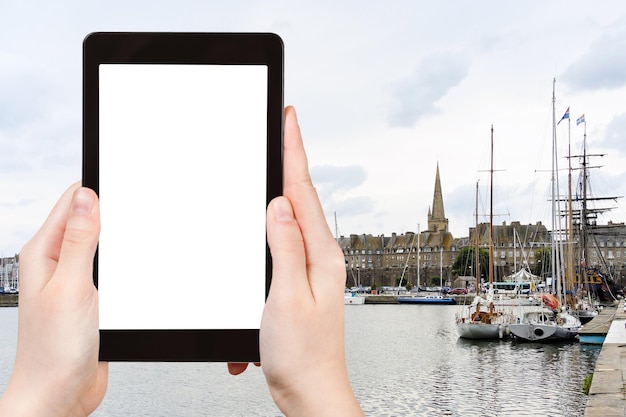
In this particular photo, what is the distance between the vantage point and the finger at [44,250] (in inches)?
60.5

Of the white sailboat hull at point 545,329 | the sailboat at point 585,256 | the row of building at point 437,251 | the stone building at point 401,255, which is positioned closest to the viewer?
the white sailboat hull at point 545,329

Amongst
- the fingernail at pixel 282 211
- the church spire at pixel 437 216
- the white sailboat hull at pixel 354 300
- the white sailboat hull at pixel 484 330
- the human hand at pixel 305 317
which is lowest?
the white sailboat hull at pixel 354 300

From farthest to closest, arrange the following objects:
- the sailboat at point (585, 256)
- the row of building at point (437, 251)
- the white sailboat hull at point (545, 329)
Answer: the row of building at point (437, 251)
the sailboat at point (585, 256)
the white sailboat hull at point (545, 329)

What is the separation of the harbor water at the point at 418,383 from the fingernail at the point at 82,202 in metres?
24.2

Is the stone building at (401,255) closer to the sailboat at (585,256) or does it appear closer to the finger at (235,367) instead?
the sailboat at (585,256)

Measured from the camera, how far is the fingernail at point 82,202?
5.11 feet

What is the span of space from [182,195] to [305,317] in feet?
1.72

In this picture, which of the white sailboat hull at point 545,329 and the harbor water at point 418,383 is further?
the white sailboat hull at point 545,329

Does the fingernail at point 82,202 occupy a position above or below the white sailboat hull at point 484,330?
above

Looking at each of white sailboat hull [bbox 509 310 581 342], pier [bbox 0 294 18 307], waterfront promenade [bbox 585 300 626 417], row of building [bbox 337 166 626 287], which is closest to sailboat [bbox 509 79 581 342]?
white sailboat hull [bbox 509 310 581 342]

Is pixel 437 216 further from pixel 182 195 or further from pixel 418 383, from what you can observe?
pixel 182 195

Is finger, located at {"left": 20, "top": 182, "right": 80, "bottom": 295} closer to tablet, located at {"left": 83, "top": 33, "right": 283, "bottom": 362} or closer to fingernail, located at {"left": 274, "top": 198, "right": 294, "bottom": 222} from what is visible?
tablet, located at {"left": 83, "top": 33, "right": 283, "bottom": 362}

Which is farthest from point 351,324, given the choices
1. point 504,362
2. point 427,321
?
point 504,362

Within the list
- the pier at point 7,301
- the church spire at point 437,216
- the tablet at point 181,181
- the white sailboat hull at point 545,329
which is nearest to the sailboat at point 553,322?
the white sailboat hull at point 545,329
